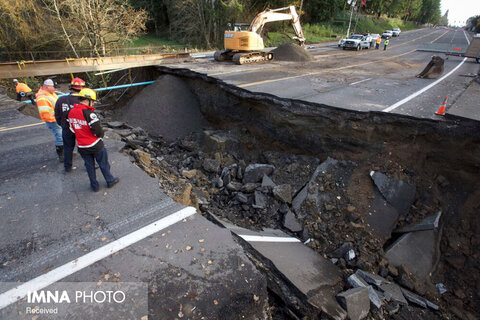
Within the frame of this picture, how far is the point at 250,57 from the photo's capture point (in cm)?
1345

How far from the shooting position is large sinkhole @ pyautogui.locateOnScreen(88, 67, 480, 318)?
16.1 feet

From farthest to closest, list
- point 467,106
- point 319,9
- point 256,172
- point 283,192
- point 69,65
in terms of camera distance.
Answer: point 319,9
point 69,65
point 256,172
point 467,106
point 283,192

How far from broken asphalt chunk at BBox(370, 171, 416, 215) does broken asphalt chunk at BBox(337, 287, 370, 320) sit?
286 centimetres

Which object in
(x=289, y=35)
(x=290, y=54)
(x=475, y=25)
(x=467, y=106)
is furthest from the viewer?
(x=475, y=25)

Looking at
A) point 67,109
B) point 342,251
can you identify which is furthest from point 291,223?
point 67,109

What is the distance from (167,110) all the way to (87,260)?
781 centimetres

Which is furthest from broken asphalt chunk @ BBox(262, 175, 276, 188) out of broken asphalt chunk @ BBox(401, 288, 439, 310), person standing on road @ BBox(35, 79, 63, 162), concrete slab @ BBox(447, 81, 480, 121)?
person standing on road @ BBox(35, 79, 63, 162)

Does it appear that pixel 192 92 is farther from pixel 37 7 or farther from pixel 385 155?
pixel 37 7

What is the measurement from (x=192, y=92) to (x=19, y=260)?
853 centimetres

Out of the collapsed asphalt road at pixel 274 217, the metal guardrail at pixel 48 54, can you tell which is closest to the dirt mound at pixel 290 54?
the collapsed asphalt road at pixel 274 217

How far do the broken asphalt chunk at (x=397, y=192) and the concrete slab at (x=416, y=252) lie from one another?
23.5 inches

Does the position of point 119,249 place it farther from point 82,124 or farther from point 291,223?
point 291,223

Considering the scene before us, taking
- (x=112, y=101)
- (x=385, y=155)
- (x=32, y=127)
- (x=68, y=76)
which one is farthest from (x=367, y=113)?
(x=68, y=76)

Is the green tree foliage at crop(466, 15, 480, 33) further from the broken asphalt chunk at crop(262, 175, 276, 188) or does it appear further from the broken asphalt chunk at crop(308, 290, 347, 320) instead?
the broken asphalt chunk at crop(308, 290, 347, 320)
